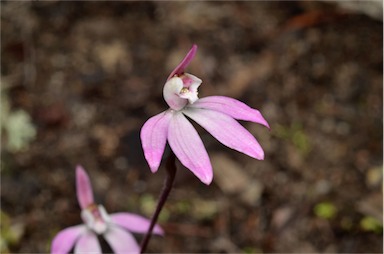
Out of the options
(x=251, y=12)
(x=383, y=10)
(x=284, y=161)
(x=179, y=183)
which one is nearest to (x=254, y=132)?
(x=284, y=161)

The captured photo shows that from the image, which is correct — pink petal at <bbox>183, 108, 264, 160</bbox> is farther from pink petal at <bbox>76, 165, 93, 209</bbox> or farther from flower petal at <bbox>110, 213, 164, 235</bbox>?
flower petal at <bbox>110, 213, 164, 235</bbox>

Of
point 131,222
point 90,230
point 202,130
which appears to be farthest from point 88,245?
point 202,130

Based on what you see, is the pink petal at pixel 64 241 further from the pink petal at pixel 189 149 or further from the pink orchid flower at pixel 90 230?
the pink petal at pixel 189 149

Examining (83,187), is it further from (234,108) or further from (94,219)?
(234,108)

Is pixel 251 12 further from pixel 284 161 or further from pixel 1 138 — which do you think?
pixel 1 138

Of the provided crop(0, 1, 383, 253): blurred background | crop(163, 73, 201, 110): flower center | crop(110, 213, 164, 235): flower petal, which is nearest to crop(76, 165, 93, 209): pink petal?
crop(110, 213, 164, 235): flower petal

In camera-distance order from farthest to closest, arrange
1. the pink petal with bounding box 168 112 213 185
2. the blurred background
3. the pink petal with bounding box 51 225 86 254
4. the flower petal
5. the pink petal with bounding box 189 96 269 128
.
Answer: the blurred background, the flower petal, the pink petal with bounding box 51 225 86 254, the pink petal with bounding box 189 96 269 128, the pink petal with bounding box 168 112 213 185

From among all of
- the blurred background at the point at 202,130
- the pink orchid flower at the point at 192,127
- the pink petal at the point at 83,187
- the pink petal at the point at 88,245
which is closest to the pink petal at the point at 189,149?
the pink orchid flower at the point at 192,127
